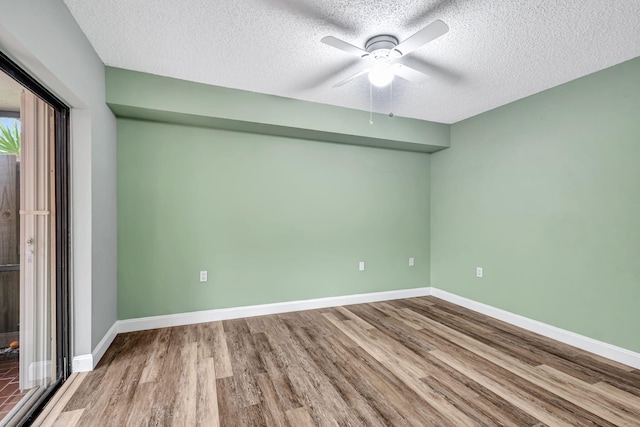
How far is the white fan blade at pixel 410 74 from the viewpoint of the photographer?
2.45 meters

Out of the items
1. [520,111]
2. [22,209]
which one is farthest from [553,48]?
[22,209]

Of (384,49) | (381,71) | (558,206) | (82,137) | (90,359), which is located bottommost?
(90,359)

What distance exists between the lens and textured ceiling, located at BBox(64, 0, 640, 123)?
1701 millimetres

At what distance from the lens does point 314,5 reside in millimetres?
1680

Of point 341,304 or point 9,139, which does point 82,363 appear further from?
point 341,304

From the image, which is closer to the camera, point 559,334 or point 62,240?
point 62,240

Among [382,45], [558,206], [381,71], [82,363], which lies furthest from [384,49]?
[82,363]

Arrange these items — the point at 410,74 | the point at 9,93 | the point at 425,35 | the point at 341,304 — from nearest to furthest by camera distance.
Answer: the point at 9,93 < the point at 425,35 < the point at 410,74 < the point at 341,304

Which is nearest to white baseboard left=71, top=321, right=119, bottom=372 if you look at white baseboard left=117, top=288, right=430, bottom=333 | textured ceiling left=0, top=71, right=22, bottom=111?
white baseboard left=117, top=288, right=430, bottom=333

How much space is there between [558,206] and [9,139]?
162 inches

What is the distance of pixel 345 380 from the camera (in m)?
2.00

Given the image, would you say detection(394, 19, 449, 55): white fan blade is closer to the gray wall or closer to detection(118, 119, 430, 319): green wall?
detection(118, 119, 430, 319): green wall

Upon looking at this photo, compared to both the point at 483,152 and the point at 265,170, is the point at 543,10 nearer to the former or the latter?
the point at 483,152

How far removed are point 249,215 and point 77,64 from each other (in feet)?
6.10
